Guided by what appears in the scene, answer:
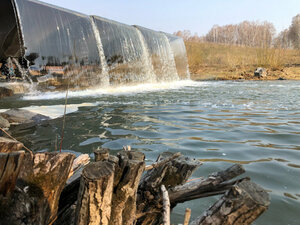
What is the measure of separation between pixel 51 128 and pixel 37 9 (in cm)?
750

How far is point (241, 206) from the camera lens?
127 centimetres

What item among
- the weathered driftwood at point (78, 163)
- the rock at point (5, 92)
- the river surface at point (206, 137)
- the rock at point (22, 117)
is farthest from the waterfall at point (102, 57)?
the weathered driftwood at point (78, 163)

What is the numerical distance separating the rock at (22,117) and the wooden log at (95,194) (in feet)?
15.2

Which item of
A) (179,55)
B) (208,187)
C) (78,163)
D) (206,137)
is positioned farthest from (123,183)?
(179,55)

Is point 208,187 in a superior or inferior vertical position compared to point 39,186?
inferior

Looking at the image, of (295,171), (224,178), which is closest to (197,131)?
(295,171)

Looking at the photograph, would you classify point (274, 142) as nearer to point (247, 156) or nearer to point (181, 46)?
point (247, 156)

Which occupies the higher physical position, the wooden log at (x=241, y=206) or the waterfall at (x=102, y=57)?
the waterfall at (x=102, y=57)

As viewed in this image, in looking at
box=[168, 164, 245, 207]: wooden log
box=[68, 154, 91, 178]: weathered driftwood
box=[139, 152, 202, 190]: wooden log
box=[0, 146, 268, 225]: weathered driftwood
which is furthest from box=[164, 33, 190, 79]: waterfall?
box=[0, 146, 268, 225]: weathered driftwood

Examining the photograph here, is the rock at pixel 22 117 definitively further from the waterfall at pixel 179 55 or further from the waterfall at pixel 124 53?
the waterfall at pixel 179 55

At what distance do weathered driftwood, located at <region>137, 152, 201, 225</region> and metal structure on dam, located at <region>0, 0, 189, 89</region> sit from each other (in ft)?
21.5

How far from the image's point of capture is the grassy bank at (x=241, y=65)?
69.9ft

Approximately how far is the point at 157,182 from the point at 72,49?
11.2 meters

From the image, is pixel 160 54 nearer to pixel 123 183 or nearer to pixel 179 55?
pixel 179 55
